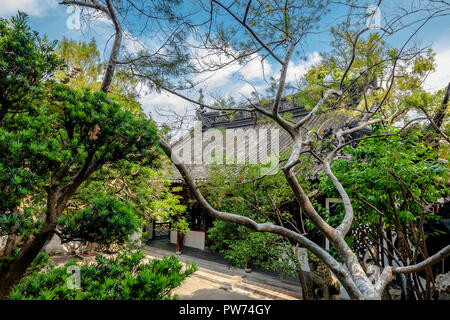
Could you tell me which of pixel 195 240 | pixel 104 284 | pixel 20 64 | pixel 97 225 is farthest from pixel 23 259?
pixel 195 240

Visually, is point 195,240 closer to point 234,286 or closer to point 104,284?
point 234,286

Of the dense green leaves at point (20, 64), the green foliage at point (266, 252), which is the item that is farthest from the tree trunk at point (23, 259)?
the green foliage at point (266, 252)

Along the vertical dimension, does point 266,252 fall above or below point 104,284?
below

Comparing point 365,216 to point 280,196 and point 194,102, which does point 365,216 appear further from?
point 194,102

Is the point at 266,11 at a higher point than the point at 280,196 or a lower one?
higher

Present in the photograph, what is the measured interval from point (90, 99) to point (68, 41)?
20.6 feet

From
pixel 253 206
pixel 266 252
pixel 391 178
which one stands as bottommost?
pixel 266 252

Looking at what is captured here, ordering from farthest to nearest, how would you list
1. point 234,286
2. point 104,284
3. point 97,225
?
point 234,286
point 97,225
point 104,284

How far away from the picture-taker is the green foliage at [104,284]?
1.44m

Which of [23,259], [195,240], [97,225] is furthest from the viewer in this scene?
[195,240]

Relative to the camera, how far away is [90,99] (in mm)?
1909

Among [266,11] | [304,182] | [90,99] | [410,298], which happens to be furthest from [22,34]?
[410,298]

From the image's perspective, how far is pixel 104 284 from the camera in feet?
5.05

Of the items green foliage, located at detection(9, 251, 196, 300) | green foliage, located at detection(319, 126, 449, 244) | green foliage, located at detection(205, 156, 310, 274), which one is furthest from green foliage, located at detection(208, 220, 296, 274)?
green foliage, located at detection(9, 251, 196, 300)
